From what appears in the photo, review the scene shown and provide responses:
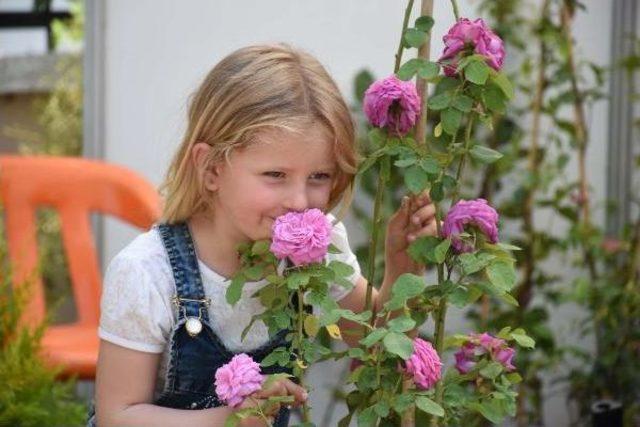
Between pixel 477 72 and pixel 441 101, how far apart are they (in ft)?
0.27

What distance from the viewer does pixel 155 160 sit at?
150 inches

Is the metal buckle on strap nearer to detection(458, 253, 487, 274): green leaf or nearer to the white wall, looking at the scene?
detection(458, 253, 487, 274): green leaf

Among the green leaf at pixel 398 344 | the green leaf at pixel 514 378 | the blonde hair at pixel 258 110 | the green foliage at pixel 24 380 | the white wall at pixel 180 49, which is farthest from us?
the white wall at pixel 180 49

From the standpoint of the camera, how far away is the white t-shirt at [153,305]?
1933 millimetres

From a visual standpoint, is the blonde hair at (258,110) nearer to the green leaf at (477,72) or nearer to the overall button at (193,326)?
the overall button at (193,326)

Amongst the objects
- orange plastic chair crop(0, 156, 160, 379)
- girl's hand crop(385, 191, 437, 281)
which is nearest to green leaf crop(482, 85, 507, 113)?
girl's hand crop(385, 191, 437, 281)

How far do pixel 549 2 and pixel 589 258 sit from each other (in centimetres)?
77

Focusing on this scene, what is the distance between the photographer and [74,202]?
346 cm

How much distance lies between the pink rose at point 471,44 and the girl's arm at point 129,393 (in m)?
0.65

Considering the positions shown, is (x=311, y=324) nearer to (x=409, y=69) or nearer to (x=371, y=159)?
(x=371, y=159)

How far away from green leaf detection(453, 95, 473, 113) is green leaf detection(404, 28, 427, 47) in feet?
0.33

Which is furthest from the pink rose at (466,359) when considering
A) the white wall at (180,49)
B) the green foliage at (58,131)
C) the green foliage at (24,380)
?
the green foliage at (58,131)

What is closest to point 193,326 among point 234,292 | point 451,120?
point 234,292

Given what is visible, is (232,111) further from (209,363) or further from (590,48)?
(590,48)
